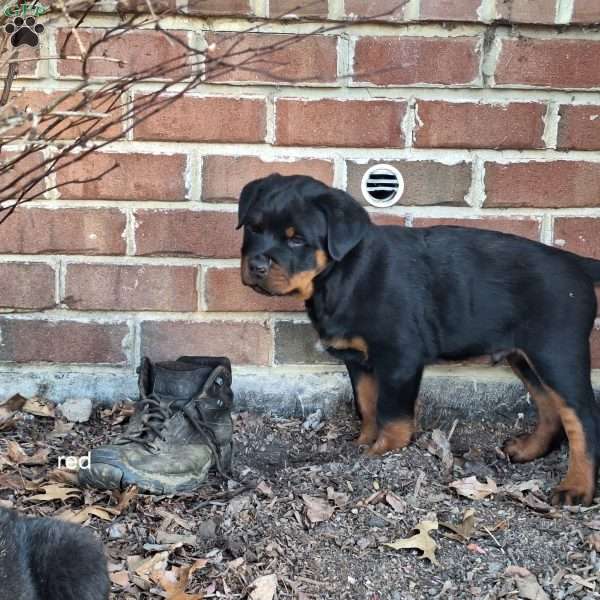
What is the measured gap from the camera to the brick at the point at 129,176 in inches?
128

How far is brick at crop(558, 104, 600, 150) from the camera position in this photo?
325 cm

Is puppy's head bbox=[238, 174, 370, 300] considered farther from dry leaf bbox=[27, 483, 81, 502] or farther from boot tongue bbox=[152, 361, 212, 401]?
dry leaf bbox=[27, 483, 81, 502]

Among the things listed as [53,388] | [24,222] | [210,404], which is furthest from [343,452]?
[24,222]

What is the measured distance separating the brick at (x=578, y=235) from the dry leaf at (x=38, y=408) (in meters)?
2.02

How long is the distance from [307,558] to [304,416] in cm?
110

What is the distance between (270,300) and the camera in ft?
11.1

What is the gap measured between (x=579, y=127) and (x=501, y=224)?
45cm

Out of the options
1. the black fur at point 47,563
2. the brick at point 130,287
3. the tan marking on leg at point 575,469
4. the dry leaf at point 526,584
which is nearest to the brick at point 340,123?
the brick at point 130,287

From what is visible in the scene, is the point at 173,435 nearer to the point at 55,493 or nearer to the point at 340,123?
the point at 55,493

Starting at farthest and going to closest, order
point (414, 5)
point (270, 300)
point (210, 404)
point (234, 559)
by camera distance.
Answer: point (270, 300)
point (414, 5)
point (210, 404)
point (234, 559)

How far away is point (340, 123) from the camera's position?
324 centimetres

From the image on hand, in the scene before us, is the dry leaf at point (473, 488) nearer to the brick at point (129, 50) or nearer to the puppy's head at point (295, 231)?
the puppy's head at point (295, 231)

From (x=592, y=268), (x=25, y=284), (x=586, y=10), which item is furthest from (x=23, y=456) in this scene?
(x=586, y=10)

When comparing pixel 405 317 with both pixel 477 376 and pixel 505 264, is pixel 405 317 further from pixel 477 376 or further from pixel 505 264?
pixel 477 376
